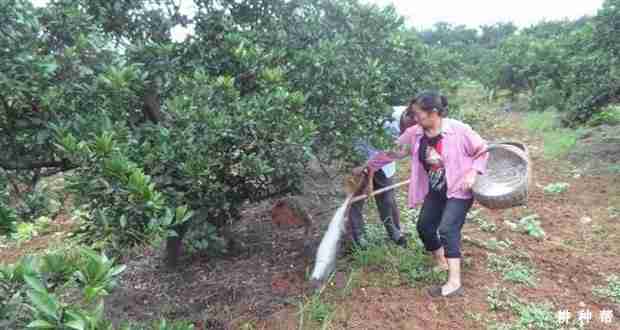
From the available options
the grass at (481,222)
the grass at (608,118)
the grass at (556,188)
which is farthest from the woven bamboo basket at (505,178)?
the grass at (608,118)

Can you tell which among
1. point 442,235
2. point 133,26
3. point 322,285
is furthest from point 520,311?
point 133,26

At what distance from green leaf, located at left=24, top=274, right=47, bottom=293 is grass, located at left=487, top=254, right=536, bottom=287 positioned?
10.9ft

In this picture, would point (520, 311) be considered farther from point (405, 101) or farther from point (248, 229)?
point (248, 229)

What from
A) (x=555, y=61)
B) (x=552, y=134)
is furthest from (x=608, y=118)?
(x=555, y=61)

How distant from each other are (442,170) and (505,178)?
694mm

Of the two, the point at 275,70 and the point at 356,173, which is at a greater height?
the point at 275,70

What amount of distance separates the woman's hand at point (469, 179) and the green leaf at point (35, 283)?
2526 millimetres

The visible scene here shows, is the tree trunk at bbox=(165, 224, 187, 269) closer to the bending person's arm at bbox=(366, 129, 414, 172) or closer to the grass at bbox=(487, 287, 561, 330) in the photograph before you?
the bending person's arm at bbox=(366, 129, 414, 172)

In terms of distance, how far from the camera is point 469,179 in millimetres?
3084

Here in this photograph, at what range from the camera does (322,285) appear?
3568 millimetres

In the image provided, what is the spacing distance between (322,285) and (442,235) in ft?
3.22

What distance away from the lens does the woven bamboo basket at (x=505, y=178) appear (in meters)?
3.23

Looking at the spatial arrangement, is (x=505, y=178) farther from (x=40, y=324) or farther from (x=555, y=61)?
(x=555, y=61)

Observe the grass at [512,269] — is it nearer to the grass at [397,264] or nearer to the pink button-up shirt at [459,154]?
the grass at [397,264]
